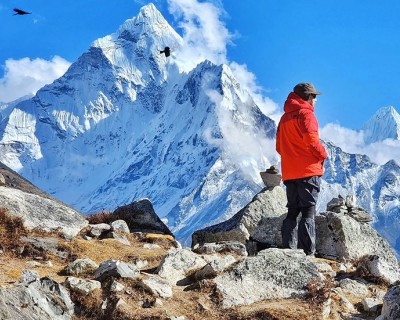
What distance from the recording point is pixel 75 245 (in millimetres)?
12250

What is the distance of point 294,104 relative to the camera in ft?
43.3

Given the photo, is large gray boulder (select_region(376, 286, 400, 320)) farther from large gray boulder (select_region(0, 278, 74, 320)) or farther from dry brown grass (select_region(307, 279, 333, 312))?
large gray boulder (select_region(0, 278, 74, 320))

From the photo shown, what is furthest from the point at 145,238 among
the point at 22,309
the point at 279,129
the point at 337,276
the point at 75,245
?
the point at 22,309

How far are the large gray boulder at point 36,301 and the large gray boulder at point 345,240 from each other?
813 cm

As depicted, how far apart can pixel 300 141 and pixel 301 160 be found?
15.9 inches

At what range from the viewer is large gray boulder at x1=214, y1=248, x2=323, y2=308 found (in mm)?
9547

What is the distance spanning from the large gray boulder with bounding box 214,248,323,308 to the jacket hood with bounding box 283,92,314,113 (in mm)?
3731

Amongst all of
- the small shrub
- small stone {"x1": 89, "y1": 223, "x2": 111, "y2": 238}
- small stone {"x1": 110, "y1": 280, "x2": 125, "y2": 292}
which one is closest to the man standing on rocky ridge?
small stone {"x1": 89, "y1": 223, "x2": 111, "y2": 238}

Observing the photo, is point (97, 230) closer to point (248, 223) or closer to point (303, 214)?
point (248, 223)

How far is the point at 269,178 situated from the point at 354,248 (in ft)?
17.4

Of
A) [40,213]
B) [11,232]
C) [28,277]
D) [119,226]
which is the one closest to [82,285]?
[28,277]

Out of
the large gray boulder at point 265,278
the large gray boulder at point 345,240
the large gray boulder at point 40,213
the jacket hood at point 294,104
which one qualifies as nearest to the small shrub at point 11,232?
the large gray boulder at point 40,213

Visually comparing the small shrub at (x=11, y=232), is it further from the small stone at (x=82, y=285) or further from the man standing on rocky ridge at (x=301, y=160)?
the man standing on rocky ridge at (x=301, y=160)

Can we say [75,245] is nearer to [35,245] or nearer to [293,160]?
[35,245]
